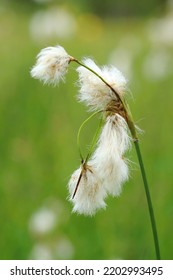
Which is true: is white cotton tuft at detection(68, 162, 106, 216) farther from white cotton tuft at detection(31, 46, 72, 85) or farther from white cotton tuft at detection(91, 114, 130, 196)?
white cotton tuft at detection(31, 46, 72, 85)

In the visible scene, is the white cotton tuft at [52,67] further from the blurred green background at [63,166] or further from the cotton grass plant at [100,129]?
the blurred green background at [63,166]

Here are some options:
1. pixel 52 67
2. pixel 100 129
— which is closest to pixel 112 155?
pixel 100 129

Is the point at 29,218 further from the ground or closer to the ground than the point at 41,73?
further from the ground

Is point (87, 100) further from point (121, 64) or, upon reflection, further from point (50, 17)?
point (50, 17)

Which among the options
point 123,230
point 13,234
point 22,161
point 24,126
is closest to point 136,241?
point 123,230

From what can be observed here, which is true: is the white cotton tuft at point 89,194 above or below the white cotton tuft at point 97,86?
below

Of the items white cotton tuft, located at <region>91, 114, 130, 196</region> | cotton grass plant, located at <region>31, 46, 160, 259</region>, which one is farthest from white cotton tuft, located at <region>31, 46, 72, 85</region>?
white cotton tuft, located at <region>91, 114, 130, 196</region>

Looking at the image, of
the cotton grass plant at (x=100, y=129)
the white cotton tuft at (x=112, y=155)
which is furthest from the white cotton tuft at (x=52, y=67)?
the white cotton tuft at (x=112, y=155)
